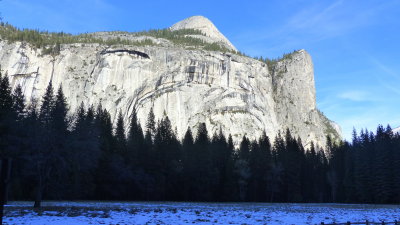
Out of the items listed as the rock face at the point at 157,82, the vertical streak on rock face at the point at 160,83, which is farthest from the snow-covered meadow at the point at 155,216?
the rock face at the point at 157,82

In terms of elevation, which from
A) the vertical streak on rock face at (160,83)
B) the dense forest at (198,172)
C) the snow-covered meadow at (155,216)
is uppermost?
the vertical streak on rock face at (160,83)

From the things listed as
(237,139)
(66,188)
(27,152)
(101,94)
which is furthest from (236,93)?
(27,152)

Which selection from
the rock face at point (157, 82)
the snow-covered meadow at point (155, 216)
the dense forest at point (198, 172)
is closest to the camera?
the snow-covered meadow at point (155, 216)

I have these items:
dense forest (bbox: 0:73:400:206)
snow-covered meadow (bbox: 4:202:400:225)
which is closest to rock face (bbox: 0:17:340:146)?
dense forest (bbox: 0:73:400:206)

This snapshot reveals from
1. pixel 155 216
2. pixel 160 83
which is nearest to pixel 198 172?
pixel 155 216

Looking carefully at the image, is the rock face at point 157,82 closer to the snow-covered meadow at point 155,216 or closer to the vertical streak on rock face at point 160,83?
the vertical streak on rock face at point 160,83

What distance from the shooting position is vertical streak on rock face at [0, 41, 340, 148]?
126m

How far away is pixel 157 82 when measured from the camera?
12938 cm

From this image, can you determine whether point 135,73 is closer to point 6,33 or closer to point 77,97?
point 77,97

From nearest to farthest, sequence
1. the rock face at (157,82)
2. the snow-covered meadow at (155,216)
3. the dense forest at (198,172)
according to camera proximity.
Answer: the snow-covered meadow at (155,216) → the dense forest at (198,172) → the rock face at (157,82)

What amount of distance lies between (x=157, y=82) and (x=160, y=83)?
1172 millimetres

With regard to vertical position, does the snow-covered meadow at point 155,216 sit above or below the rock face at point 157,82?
below

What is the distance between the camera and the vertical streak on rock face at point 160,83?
126 m

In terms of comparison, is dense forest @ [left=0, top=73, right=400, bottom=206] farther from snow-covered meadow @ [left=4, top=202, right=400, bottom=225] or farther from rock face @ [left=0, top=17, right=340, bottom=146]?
rock face @ [left=0, top=17, right=340, bottom=146]
